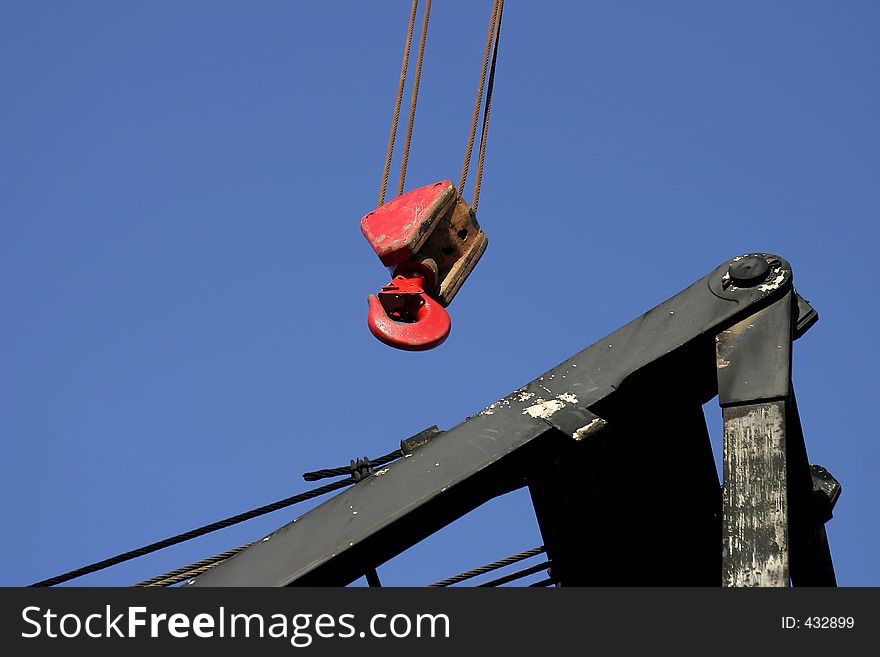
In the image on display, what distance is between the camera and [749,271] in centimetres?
491

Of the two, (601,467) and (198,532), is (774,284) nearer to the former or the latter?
(601,467)

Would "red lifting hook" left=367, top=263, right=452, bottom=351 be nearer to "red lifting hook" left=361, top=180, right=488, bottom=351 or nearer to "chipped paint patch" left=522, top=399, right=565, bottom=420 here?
"red lifting hook" left=361, top=180, right=488, bottom=351

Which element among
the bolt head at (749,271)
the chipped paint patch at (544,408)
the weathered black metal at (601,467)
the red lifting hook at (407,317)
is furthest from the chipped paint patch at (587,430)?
the red lifting hook at (407,317)

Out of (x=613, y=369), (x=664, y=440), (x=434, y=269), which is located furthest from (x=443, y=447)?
(x=434, y=269)

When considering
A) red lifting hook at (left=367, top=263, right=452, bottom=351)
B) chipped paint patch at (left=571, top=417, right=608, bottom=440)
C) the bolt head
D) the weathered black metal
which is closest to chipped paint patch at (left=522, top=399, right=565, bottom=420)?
the weathered black metal

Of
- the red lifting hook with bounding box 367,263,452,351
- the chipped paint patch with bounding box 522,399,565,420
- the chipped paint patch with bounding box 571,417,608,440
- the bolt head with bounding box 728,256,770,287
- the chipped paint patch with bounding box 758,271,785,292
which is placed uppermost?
the red lifting hook with bounding box 367,263,452,351

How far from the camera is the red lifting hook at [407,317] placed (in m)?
5.48

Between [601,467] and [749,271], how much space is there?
0.80 m

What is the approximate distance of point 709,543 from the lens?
17.6 feet

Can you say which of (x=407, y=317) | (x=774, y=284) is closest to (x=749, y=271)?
(x=774, y=284)

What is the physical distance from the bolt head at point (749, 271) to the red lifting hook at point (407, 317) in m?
1.12

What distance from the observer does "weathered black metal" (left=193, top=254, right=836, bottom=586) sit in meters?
4.48
